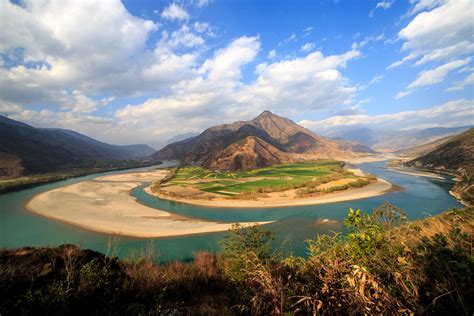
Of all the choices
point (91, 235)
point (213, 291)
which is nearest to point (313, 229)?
point (213, 291)

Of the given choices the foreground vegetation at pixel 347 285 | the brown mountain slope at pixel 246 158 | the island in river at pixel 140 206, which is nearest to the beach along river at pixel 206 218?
the island in river at pixel 140 206

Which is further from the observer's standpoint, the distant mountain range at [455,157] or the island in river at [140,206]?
the distant mountain range at [455,157]

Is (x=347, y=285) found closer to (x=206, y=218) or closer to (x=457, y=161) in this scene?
(x=206, y=218)

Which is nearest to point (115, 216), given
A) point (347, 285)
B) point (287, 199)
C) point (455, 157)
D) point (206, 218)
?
point (206, 218)

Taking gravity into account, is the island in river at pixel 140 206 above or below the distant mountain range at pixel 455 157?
below

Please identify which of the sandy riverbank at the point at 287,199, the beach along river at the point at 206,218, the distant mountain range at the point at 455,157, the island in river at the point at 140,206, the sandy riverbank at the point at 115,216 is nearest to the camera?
the beach along river at the point at 206,218

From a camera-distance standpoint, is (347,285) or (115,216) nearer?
(347,285)

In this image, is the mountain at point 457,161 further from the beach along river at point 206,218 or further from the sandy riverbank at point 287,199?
the sandy riverbank at point 287,199
